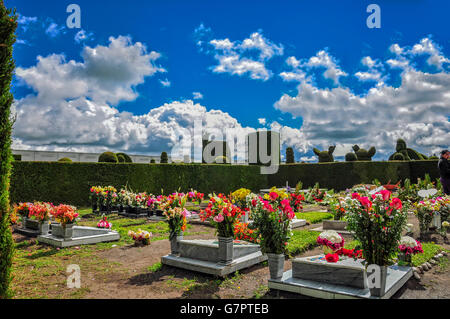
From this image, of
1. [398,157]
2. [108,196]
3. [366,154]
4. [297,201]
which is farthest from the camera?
[366,154]

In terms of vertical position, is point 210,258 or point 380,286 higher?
point 380,286

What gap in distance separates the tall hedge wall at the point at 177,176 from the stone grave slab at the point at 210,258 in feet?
36.0

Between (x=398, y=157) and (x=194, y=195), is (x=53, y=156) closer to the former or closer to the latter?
(x=194, y=195)

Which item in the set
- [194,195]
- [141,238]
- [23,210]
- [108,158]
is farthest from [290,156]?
[23,210]

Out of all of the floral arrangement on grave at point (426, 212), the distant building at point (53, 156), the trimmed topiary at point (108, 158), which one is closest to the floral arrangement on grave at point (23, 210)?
the trimmed topiary at point (108, 158)

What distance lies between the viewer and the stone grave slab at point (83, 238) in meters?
7.18

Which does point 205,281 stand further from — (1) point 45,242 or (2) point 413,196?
(2) point 413,196

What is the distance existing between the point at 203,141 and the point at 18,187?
17.4m

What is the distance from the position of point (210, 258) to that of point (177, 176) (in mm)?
13213

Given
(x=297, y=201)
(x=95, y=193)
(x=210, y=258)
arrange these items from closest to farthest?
(x=210, y=258)
(x=297, y=201)
(x=95, y=193)

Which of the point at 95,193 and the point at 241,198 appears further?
the point at 95,193

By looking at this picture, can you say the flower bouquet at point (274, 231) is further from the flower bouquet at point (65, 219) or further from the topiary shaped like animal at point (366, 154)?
the topiary shaped like animal at point (366, 154)

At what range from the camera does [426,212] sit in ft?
25.1
